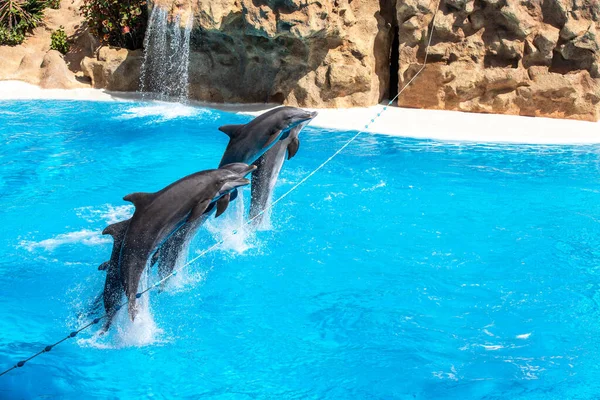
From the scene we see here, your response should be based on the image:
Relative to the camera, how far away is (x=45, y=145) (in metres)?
10.8

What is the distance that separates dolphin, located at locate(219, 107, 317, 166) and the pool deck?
4358 mm

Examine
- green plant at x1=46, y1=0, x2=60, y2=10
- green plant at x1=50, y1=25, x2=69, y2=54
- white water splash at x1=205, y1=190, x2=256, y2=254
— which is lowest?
white water splash at x1=205, y1=190, x2=256, y2=254

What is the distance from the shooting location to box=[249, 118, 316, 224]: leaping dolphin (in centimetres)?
709

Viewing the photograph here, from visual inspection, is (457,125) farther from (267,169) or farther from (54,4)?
(54,4)

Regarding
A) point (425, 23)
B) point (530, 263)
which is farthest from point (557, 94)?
point (530, 263)

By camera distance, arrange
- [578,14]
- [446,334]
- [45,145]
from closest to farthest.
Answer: [446,334] → [45,145] → [578,14]

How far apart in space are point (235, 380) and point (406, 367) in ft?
4.38

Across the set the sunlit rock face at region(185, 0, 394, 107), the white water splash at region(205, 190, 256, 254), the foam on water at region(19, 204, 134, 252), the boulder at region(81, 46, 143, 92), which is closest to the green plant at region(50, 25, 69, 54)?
the boulder at region(81, 46, 143, 92)

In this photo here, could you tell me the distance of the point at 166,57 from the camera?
43.9 ft

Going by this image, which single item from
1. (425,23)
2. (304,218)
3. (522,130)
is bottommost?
(304,218)

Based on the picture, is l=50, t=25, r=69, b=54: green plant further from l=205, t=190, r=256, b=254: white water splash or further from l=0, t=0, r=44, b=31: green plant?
l=205, t=190, r=256, b=254: white water splash

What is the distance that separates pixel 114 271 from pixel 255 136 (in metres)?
2.01

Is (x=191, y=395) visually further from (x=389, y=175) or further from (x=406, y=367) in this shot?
(x=389, y=175)

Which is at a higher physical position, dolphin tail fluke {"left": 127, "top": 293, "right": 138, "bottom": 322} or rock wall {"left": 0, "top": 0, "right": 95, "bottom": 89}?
rock wall {"left": 0, "top": 0, "right": 95, "bottom": 89}
